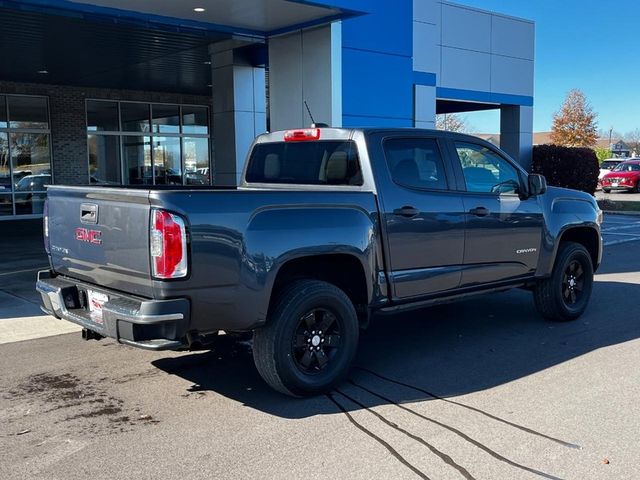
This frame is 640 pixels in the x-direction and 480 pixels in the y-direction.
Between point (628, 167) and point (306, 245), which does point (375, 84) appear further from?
point (628, 167)

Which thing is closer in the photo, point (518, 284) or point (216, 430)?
point (216, 430)

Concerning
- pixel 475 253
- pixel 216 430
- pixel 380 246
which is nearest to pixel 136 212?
pixel 216 430

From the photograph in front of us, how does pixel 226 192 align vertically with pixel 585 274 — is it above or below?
above

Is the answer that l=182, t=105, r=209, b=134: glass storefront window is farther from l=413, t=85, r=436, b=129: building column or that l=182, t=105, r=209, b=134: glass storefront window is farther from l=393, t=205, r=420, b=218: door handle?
l=393, t=205, r=420, b=218: door handle

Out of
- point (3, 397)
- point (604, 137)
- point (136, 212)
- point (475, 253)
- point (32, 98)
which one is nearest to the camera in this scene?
point (136, 212)

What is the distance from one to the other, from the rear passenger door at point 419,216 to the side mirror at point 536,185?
1095 millimetres

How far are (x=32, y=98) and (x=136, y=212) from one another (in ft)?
58.2

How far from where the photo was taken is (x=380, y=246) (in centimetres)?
527

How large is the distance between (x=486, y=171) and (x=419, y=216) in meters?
1.28

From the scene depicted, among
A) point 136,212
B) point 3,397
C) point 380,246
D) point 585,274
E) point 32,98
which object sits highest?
point 32,98

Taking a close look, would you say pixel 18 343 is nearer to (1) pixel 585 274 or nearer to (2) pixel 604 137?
(1) pixel 585 274

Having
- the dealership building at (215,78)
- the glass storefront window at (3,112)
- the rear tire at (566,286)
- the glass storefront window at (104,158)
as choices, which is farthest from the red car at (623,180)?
the rear tire at (566,286)

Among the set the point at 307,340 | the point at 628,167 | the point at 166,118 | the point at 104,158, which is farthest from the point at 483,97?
the point at 628,167

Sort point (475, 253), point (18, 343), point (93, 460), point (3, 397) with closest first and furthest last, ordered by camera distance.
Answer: point (93, 460)
point (3, 397)
point (475, 253)
point (18, 343)
